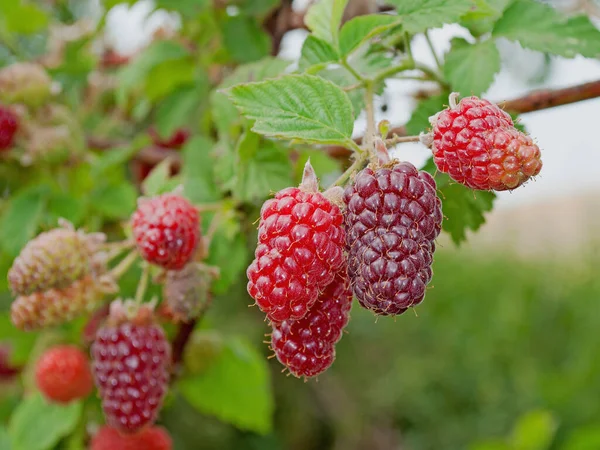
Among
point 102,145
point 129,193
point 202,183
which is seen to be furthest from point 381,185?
point 102,145

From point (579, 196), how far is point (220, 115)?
14.7ft

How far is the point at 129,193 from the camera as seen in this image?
4.21 feet

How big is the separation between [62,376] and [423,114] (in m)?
0.77

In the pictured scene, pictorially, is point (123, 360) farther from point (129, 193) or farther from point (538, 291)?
point (538, 291)

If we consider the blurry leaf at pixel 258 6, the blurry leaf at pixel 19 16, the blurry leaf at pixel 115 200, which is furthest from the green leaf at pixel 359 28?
the blurry leaf at pixel 19 16

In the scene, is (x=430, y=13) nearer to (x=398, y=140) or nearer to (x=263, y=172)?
(x=398, y=140)

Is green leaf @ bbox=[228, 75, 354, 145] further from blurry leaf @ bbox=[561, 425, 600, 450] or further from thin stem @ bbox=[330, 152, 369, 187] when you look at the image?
blurry leaf @ bbox=[561, 425, 600, 450]

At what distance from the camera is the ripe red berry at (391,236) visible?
1.77ft

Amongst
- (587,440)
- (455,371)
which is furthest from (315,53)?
(455,371)

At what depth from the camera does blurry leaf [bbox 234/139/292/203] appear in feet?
3.03

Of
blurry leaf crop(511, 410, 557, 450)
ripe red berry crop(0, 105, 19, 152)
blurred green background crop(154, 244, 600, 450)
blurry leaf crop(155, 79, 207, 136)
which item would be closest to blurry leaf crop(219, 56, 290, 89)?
blurry leaf crop(155, 79, 207, 136)

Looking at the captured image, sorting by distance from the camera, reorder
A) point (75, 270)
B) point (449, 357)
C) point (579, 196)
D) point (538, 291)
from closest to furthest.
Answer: point (75, 270), point (449, 357), point (538, 291), point (579, 196)

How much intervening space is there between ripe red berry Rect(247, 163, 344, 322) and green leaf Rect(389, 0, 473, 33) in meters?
0.27

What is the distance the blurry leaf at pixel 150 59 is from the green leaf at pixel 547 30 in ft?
2.36
